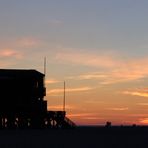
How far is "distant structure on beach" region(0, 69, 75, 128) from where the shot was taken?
255ft

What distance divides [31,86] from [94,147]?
39930mm

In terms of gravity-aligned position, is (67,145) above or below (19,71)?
below

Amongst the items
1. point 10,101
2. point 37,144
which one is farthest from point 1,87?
point 37,144

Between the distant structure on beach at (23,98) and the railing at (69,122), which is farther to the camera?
the railing at (69,122)

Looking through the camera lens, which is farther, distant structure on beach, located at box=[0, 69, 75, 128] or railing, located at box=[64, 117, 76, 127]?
railing, located at box=[64, 117, 76, 127]

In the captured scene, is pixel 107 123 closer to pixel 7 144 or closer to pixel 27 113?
pixel 27 113

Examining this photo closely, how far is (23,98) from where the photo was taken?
3071 inches

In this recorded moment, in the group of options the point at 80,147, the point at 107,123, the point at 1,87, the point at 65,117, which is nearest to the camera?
the point at 80,147

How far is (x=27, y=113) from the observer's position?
262 ft

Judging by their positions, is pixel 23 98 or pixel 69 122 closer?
pixel 23 98

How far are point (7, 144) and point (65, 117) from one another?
145 ft

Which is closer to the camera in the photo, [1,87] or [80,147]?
[80,147]

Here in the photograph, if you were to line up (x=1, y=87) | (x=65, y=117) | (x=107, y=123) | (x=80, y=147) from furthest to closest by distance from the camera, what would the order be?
(x=107, y=123) → (x=65, y=117) → (x=1, y=87) → (x=80, y=147)

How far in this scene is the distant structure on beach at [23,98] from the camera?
7781cm
